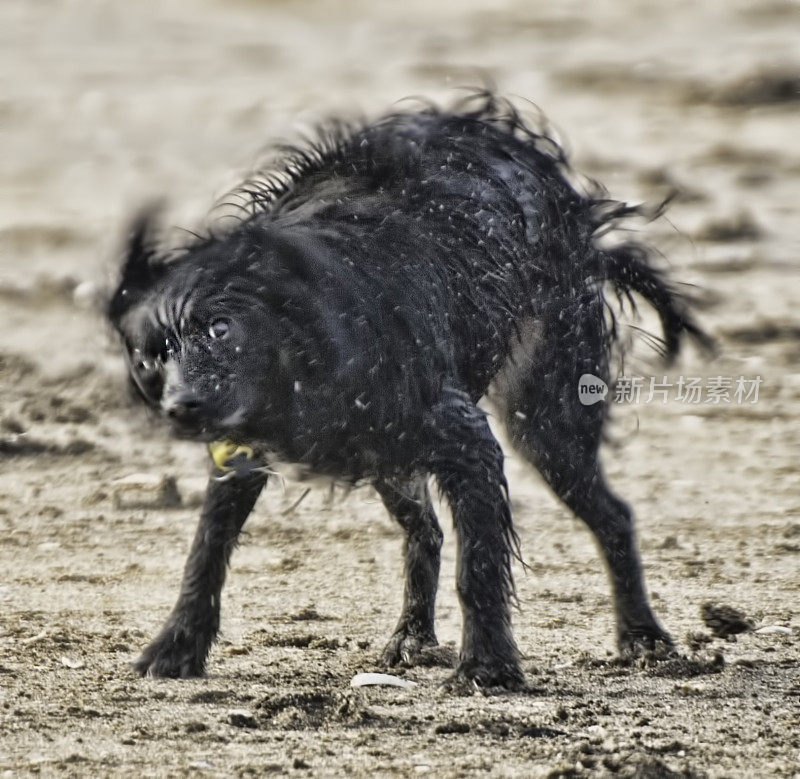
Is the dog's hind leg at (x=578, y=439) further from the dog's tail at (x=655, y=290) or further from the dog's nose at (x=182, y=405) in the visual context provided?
the dog's nose at (x=182, y=405)

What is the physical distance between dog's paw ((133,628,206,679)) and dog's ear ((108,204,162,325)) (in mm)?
1356

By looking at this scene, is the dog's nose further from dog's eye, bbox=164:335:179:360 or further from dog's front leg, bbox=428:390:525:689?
dog's front leg, bbox=428:390:525:689

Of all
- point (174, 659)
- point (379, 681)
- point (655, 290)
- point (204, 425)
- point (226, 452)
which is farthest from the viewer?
point (655, 290)

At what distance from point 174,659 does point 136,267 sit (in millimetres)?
1516

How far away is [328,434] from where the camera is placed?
16.4ft

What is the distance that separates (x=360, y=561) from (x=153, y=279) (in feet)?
9.37

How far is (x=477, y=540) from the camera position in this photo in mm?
5258

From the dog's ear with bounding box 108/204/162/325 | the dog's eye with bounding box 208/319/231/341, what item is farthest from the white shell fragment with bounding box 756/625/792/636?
the dog's ear with bounding box 108/204/162/325

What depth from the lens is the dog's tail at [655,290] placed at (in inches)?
255

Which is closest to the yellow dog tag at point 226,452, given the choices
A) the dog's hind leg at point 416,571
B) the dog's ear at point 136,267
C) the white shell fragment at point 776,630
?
the dog's ear at point 136,267

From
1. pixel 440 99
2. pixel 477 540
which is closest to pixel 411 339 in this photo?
pixel 477 540

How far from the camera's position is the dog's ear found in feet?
15.5

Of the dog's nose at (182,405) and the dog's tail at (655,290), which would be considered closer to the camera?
the dog's nose at (182,405)

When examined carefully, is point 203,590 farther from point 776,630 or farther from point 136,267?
point 776,630
